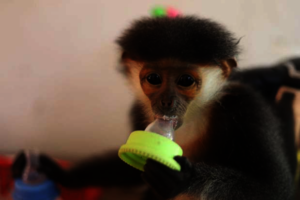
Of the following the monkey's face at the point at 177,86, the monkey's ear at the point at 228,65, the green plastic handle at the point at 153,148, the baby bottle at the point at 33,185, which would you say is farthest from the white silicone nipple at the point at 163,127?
the baby bottle at the point at 33,185

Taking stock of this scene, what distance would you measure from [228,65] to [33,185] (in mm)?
959

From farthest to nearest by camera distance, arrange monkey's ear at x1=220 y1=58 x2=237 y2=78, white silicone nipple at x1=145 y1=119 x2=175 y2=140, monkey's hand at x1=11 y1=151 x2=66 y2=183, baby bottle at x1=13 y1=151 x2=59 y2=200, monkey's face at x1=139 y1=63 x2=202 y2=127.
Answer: monkey's hand at x1=11 y1=151 x2=66 y2=183
baby bottle at x1=13 y1=151 x2=59 y2=200
monkey's ear at x1=220 y1=58 x2=237 y2=78
monkey's face at x1=139 y1=63 x2=202 y2=127
white silicone nipple at x1=145 y1=119 x2=175 y2=140

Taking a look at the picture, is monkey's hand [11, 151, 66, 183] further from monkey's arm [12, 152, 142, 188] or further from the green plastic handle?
the green plastic handle

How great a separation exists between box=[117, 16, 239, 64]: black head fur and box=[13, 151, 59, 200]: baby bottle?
2.54ft

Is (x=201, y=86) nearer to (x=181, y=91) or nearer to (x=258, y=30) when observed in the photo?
(x=181, y=91)

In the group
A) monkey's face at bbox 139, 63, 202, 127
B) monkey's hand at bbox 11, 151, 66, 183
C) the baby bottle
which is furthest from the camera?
monkey's hand at bbox 11, 151, 66, 183

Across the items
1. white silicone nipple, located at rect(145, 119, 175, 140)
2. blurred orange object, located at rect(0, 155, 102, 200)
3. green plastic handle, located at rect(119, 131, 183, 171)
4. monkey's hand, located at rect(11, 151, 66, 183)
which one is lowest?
blurred orange object, located at rect(0, 155, 102, 200)

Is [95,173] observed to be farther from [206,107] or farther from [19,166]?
[206,107]

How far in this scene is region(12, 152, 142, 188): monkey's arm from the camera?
1612 millimetres

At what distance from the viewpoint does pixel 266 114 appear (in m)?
1.21

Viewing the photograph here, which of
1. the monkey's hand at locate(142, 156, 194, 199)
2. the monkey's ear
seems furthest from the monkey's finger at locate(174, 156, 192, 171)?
the monkey's ear

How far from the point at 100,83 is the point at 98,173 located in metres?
0.45

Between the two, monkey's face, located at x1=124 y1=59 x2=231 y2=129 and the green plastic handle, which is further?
monkey's face, located at x1=124 y1=59 x2=231 y2=129

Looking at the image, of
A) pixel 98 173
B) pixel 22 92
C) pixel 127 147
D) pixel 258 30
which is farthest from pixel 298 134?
pixel 22 92
